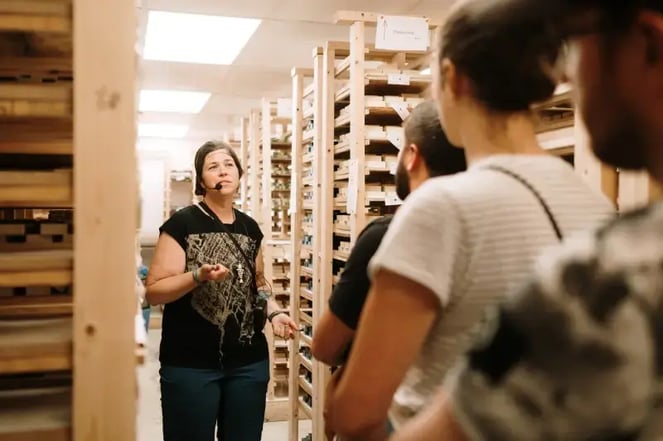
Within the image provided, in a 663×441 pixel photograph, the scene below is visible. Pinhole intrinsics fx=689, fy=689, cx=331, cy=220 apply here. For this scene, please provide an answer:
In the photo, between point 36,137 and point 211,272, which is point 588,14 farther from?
point 211,272

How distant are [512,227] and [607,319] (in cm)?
46

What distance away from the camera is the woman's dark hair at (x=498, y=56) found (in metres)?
0.96

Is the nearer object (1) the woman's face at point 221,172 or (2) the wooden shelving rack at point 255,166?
(1) the woman's face at point 221,172

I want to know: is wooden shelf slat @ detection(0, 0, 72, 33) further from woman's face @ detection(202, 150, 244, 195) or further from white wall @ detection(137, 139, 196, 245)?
white wall @ detection(137, 139, 196, 245)

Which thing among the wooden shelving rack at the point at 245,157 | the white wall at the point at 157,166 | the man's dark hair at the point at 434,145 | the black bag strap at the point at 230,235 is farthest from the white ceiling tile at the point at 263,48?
the man's dark hair at the point at 434,145

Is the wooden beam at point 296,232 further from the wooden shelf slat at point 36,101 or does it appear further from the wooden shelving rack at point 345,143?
the wooden shelf slat at point 36,101

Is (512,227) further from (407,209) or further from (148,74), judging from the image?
(148,74)

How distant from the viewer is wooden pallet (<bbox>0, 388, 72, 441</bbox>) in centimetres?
126

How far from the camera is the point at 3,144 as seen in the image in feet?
4.44

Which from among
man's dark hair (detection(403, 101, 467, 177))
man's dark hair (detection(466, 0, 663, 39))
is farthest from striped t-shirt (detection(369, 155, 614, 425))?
man's dark hair (detection(403, 101, 467, 177))

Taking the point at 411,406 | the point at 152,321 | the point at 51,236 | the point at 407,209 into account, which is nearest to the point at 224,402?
the point at 51,236

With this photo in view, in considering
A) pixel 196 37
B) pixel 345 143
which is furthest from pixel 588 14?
pixel 196 37

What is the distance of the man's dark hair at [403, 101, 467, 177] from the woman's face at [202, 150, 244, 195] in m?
1.46

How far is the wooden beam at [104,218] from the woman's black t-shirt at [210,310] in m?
1.36
